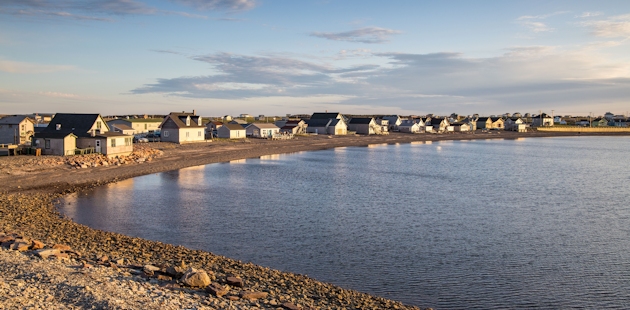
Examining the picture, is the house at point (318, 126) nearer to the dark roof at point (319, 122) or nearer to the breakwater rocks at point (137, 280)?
the dark roof at point (319, 122)

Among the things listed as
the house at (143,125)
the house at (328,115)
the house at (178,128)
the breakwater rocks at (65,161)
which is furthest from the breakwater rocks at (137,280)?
the house at (328,115)

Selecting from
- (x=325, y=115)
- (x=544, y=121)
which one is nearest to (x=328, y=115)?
(x=325, y=115)

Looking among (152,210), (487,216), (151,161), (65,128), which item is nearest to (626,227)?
(487,216)

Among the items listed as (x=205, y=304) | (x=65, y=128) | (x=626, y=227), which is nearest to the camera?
(x=205, y=304)

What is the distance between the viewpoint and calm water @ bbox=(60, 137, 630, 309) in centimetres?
1535

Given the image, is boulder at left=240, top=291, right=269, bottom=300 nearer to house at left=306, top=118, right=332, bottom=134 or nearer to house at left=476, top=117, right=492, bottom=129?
house at left=306, top=118, right=332, bottom=134

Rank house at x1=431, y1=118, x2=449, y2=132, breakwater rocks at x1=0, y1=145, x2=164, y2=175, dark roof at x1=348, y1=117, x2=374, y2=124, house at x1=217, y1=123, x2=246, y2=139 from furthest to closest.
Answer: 1. house at x1=431, y1=118, x2=449, y2=132
2. dark roof at x1=348, y1=117, x2=374, y2=124
3. house at x1=217, y1=123, x2=246, y2=139
4. breakwater rocks at x1=0, y1=145, x2=164, y2=175

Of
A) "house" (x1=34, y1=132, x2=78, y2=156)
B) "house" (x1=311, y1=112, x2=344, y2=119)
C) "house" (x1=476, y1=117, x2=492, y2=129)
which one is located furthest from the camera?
"house" (x1=476, y1=117, x2=492, y2=129)

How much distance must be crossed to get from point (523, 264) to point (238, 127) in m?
62.8

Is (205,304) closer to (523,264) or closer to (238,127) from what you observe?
(523,264)

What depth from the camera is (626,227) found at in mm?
23766

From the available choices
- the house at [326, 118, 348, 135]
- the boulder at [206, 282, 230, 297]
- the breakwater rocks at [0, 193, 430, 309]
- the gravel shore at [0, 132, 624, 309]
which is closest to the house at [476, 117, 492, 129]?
the house at [326, 118, 348, 135]

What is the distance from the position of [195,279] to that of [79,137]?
35.1 meters

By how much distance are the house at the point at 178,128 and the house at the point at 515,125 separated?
119 metres
